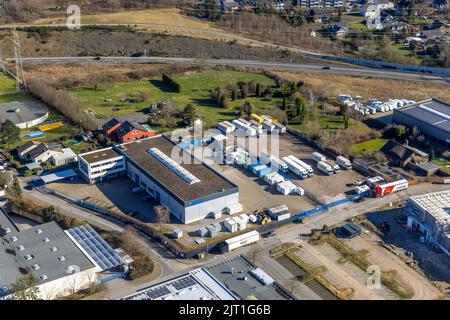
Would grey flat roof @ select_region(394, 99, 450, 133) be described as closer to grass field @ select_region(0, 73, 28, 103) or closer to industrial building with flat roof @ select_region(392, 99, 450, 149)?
industrial building with flat roof @ select_region(392, 99, 450, 149)

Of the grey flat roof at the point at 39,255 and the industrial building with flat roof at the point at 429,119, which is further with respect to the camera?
the industrial building with flat roof at the point at 429,119

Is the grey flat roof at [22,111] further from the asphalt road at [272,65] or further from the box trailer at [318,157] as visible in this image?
the box trailer at [318,157]

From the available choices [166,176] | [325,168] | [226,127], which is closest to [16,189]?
[166,176]

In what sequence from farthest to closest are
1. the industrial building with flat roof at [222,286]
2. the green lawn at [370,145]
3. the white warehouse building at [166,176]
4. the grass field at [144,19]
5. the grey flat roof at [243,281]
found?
the grass field at [144,19], the green lawn at [370,145], the white warehouse building at [166,176], the grey flat roof at [243,281], the industrial building with flat roof at [222,286]

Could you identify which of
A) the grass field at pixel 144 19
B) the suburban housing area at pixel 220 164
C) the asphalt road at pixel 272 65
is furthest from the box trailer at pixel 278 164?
the grass field at pixel 144 19

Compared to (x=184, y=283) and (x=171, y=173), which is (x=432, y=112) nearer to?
(x=171, y=173)

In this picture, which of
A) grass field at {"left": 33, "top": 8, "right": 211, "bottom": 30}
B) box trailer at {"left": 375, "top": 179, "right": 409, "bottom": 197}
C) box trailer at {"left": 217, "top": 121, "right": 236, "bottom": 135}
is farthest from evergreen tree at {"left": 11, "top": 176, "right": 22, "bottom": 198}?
grass field at {"left": 33, "top": 8, "right": 211, "bottom": 30}
